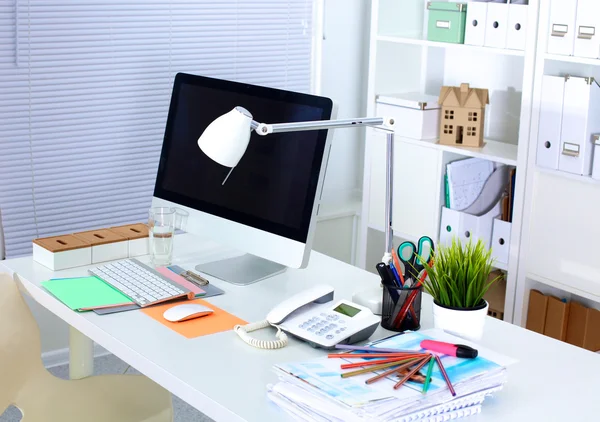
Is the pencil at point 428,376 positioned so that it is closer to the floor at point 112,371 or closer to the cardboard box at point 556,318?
the floor at point 112,371

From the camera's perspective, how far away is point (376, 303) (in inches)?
80.7

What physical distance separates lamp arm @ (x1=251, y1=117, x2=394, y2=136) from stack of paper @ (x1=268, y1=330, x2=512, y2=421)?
467mm

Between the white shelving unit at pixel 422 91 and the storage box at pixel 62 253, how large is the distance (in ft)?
5.32

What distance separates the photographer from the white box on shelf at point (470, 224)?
136 inches

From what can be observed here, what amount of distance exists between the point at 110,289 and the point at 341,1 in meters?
2.23

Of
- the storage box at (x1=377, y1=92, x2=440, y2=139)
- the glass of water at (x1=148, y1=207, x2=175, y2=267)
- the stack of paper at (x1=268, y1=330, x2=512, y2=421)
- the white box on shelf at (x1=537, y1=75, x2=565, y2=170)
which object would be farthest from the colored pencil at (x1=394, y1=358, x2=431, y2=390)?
the storage box at (x1=377, y1=92, x2=440, y2=139)

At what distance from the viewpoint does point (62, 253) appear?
2.34m

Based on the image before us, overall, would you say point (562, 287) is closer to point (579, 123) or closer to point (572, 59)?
point (579, 123)

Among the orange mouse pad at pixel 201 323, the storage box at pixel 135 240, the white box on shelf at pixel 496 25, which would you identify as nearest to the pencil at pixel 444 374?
the orange mouse pad at pixel 201 323

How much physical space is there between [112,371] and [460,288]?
1.90 meters

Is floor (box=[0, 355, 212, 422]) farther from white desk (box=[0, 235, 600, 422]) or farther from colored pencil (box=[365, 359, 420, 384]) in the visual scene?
colored pencil (box=[365, 359, 420, 384])

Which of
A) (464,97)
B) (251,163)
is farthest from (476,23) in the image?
(251,163)

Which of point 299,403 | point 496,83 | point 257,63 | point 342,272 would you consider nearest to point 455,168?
point 496,83

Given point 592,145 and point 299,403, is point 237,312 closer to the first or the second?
point 299,403
